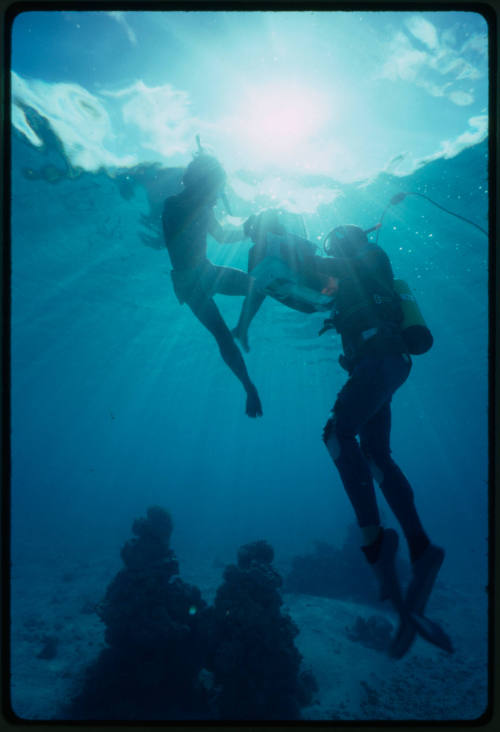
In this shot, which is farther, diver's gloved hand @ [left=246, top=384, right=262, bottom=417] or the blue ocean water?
the blue ocean water

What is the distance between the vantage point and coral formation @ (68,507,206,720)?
6746mm

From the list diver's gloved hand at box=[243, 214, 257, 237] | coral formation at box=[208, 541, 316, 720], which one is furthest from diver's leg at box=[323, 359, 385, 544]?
coral formation at box=[208, 541, 316, 720]

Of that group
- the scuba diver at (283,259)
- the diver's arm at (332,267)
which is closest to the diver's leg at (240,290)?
the scuba diver at (283,259)

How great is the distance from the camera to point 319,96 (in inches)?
226

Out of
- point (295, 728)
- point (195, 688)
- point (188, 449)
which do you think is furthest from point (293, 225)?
point (188, 449)

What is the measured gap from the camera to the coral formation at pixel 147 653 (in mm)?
6746

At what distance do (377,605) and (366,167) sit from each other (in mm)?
16027

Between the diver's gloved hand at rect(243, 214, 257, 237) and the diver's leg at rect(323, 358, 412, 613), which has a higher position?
the diver's gloved hand at rect(243, 214, 257, 237)

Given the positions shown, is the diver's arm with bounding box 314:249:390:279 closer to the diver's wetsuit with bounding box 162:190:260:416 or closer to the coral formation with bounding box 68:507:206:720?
the diver's wetsuit with bounding box 162:190:260:416

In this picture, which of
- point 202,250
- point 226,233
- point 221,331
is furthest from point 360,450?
point 226,233

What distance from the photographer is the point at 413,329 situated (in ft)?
12.8

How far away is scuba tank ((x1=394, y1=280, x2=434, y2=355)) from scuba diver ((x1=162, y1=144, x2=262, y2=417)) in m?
2.01

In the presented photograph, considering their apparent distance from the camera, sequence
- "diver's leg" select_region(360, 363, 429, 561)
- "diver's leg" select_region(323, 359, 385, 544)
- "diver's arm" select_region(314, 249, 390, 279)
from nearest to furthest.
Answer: "diver's leg" select_region(360, 363, 429, 561)
"diver's leg" select_region(323, 359, 385, 544)
"diver's arm" select_region(314, 249, 390, 279)

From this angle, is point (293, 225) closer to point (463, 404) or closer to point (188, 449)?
point (463, 404)
